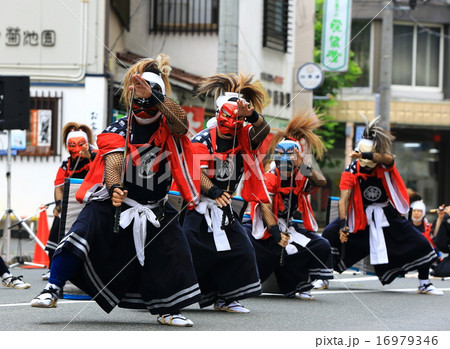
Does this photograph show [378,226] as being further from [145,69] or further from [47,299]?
[47,299]

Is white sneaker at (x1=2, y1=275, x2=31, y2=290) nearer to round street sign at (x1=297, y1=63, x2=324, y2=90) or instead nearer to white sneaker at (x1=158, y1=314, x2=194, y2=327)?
white sneaker at (x1=158, y1=314, x2=194, y2=327)

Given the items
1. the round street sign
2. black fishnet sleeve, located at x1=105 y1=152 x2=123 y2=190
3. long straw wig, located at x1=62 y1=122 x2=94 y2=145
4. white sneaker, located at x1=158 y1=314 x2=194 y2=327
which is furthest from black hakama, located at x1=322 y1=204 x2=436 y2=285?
the round street sign

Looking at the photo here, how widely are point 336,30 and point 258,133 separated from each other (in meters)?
20.4

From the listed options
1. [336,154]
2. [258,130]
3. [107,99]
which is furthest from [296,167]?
[336,154]

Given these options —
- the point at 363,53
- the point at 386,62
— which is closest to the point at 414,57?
the point at 363,53

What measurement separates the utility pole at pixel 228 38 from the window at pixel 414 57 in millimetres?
20272

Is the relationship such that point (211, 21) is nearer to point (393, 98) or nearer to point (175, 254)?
point (393, 98)

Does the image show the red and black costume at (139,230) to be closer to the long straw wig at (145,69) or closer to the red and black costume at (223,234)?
the long straw wig at (145,69)

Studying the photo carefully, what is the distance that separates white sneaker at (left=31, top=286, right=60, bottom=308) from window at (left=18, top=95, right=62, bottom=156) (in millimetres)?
13281

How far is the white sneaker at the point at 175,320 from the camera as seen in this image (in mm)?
7070

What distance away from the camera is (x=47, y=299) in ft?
21.9

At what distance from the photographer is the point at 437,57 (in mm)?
34438

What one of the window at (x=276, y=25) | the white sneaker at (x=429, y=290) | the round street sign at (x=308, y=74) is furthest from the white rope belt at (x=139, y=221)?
the window at (x=276, y=25)
